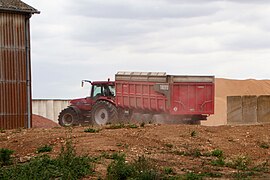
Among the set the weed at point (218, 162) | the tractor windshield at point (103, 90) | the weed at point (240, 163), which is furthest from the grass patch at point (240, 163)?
the tractor windshield at point (103, 90)

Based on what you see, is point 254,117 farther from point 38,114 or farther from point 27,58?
point 38,114

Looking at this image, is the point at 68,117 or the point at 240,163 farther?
the point at 68,117

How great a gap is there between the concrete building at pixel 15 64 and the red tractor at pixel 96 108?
8.61 feet

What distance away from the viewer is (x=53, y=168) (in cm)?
1408

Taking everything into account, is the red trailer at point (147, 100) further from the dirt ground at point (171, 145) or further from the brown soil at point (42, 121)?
the brown soil at point (42, 121)

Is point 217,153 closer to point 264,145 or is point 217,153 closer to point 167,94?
point 264,145

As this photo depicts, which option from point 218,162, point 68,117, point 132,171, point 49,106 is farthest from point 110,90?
point 132,171

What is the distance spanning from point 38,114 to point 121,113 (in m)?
19.0

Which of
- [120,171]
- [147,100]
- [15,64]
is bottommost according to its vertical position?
[120,171]

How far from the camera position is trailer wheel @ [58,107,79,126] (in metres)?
33.3

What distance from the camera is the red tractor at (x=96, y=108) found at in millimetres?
31625

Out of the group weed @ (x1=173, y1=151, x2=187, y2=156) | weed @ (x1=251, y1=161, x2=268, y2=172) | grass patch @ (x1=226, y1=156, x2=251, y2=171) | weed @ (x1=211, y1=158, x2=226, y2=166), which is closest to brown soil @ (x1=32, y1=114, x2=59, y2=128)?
weed @ (x1=173, y1=151, x2=187, y2=156)

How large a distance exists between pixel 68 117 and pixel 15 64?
4544 mm

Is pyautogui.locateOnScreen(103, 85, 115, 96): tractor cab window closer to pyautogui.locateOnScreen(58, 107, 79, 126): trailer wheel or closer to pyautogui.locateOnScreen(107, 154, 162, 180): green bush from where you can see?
pyautogui.locateOnScreen(58, 107, 79, 126): trailer wheel
